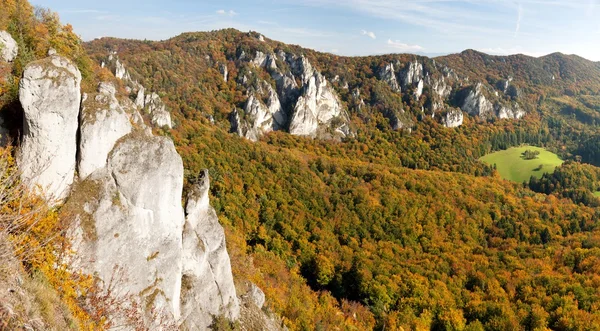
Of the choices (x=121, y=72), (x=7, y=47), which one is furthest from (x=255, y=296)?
(x=121, y=72)

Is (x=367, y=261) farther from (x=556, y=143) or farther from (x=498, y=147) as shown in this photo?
(x=556, y=143)

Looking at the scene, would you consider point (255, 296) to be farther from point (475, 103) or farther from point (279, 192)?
point (475, 103)

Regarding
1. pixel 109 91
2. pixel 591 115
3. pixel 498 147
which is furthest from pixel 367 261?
pixel 591 115

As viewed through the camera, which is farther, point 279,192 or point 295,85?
point 295,85

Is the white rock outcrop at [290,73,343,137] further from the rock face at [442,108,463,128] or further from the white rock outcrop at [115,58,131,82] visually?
the white rock outcrop at [115,58,131,82]

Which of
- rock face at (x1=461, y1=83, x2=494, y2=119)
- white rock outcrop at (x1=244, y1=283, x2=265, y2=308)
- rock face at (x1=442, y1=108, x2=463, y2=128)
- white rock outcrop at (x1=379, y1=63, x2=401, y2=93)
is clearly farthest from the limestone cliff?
rock face at (x1=461, y1=83, x2=494, y2=119)

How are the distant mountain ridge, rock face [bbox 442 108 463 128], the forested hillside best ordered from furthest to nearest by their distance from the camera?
rock face [bbox 442 108 463 128], the distant mountain ridge, the forested hillside
